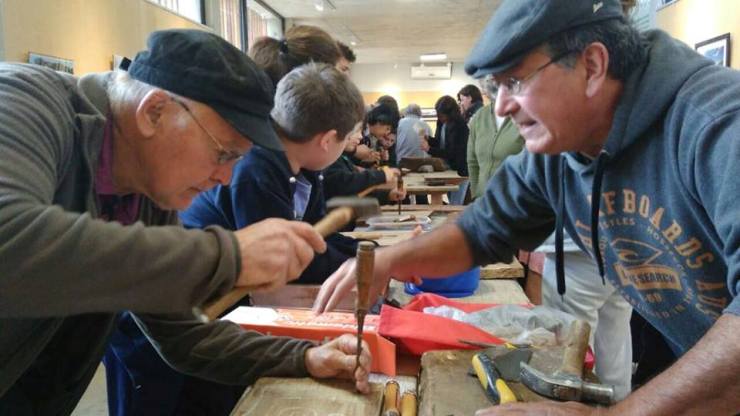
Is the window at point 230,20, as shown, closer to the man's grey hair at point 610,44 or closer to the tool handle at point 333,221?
the tool handle at point 333,221

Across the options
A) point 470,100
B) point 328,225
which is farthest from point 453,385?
point 470,100

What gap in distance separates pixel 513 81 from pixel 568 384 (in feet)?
2.10

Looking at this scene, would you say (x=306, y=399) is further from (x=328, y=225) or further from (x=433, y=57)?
(x=433, y=57)

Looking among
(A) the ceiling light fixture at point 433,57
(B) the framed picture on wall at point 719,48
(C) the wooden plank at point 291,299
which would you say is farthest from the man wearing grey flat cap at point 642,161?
(A) the ceiling light fixture at point 433,57

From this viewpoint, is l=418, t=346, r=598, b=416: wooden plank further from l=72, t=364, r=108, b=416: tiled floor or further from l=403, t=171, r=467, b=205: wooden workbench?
l=403, t=171, r=467, b=205: wooden workbench

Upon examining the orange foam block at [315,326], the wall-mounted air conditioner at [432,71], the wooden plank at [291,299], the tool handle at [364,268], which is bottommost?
the wooden plank at [291,299]

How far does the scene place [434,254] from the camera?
161 centimetres

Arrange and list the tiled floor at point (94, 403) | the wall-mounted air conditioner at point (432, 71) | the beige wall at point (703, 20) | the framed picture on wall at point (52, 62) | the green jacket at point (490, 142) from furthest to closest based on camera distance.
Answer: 1. the wall-mounted air conditioner at point (432, 71)
2. the beige wall at point (703, 20)
3. the green jacket at point (490, 142)
4. the framed picture on wall at point (52, 62)
5. the tiled floor at point (94, 403)

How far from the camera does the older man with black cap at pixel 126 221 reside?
766 mm

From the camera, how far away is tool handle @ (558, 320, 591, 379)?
45.8 inches

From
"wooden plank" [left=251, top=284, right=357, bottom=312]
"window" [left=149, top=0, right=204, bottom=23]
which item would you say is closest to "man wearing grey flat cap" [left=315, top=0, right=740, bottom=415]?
"wooden plank" [left=251, top=284, right=357, bottom=312]

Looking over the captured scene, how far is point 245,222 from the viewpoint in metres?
1.95

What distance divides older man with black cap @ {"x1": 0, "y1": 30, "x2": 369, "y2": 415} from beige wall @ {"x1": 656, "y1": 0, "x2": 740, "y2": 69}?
14.2 ft

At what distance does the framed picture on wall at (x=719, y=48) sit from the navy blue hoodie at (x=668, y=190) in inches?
167
